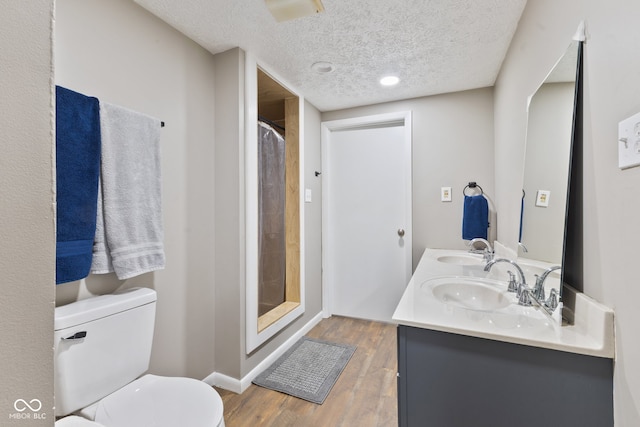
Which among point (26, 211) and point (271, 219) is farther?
point (271, 219)

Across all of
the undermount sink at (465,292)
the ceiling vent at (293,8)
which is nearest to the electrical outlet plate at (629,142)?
the undermount sink at (465,292)

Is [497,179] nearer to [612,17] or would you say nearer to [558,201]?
[558,201]

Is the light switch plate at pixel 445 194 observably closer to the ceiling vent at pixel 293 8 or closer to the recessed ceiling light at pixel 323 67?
the recessed ceiling light at pixel 323 67

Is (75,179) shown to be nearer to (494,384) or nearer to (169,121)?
(169,121)

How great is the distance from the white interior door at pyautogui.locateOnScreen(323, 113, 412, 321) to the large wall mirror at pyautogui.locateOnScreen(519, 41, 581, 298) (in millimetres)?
1287

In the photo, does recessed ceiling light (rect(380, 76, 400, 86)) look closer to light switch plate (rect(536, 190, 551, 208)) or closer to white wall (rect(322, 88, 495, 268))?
white wall (rect(322, 88, 495, 268))

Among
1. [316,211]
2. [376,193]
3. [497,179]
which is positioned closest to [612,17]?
[497,179]

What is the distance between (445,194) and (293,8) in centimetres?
187

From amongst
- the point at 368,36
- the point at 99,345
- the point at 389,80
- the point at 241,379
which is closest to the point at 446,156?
the point at 389,80

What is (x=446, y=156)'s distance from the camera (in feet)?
8.13

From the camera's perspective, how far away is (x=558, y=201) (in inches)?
40.1

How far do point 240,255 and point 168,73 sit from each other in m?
1.14

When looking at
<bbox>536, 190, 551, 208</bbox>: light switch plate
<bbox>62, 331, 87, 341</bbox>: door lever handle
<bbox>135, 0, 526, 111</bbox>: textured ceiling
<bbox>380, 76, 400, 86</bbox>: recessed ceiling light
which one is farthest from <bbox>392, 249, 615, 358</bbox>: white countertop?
<bbox>380, 76, 400, 86</bbox>: recessed ceiling light

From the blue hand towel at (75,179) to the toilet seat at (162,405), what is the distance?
0.52 meters
